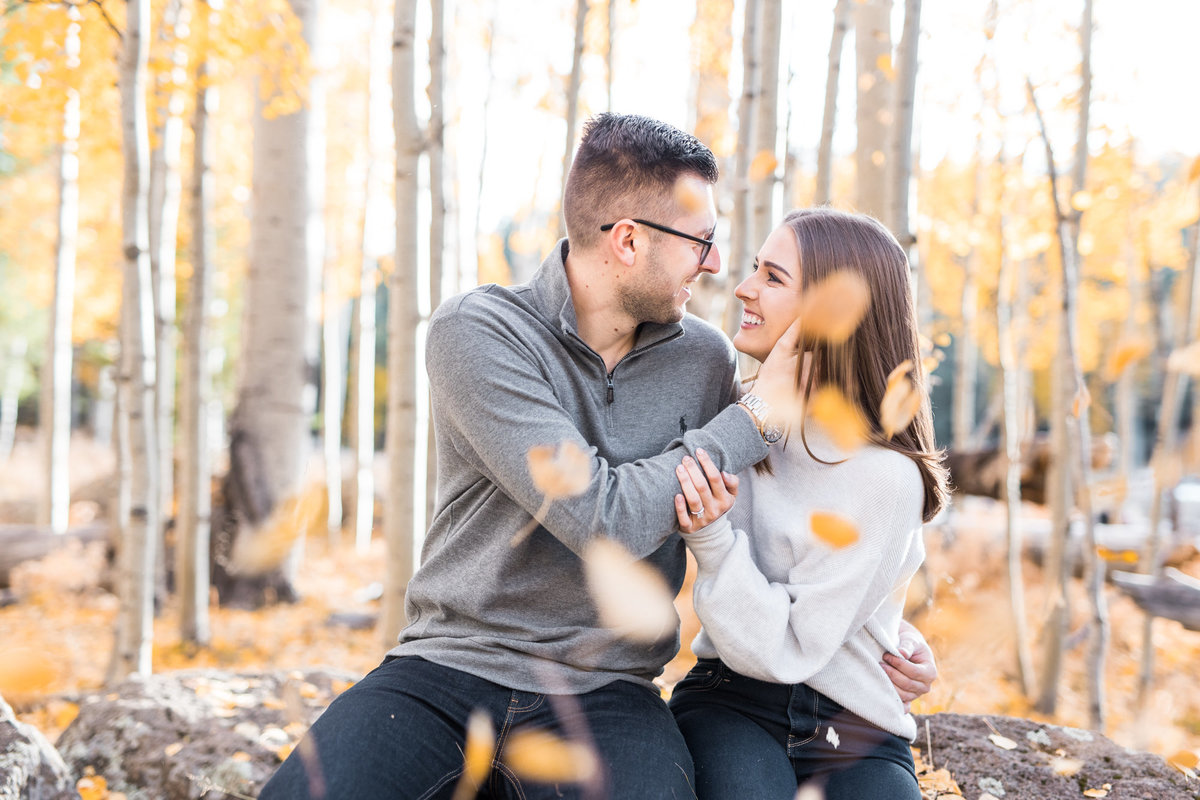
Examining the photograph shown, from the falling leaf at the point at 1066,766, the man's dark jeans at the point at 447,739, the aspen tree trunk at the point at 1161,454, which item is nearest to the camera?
the man's dark jeans at the point at 447,739

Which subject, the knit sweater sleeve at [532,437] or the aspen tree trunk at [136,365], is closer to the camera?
the knit sweater sleeve at [532,437]

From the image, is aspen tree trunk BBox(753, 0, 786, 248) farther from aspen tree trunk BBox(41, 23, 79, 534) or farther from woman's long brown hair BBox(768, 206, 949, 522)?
aspen tree trunk BBox(41, 23, 79, 534)

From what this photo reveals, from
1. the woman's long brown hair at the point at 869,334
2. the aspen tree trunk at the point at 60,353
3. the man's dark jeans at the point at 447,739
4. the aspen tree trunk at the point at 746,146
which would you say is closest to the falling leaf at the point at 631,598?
the man's dark jeans at the point at 447,739

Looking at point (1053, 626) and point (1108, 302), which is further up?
point (1108, 302)

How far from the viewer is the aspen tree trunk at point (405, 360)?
9.81ft

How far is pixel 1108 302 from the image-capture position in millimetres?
13258

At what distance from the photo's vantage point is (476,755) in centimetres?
159

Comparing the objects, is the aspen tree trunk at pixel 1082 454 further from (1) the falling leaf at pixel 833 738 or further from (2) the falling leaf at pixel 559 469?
(2) the falling leaf at pixel 559 469

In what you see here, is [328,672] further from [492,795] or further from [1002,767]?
[1002,767]

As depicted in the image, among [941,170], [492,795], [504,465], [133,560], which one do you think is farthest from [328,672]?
[941,170]

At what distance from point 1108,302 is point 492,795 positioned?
1474 cm

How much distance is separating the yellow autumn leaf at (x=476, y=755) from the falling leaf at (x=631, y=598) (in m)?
0.33

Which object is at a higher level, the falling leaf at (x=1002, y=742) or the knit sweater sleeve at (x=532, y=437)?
the knit sweater sleeve at (x=532, y=437)

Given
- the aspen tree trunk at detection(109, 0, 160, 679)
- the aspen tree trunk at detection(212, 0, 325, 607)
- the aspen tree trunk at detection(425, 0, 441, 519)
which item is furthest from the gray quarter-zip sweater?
the aspen tree trunk at detection(212, 0, 325, 607)
